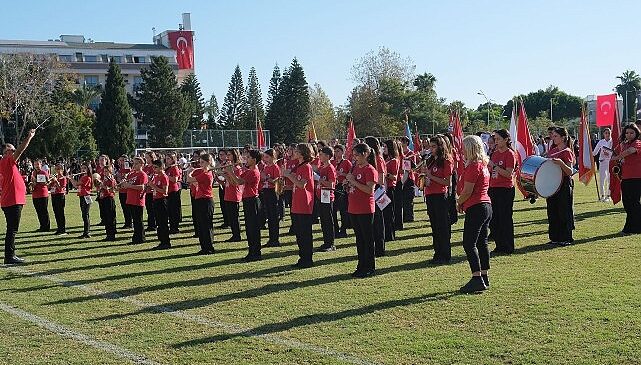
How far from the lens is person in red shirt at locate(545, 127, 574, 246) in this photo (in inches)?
481

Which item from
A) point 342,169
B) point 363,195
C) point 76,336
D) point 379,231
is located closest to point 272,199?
point 342,169

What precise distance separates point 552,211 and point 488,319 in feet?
18.7

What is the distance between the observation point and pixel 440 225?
36.2 ft

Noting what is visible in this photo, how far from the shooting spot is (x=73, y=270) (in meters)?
12.1

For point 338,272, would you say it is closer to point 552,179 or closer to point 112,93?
point 552,179

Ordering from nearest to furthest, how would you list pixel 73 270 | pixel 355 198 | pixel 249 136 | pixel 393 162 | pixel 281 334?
1. pixel 281 334
2. pixel 355 198
3. pixel 73 270
4. pixel 393 162
5. pixel 249 136

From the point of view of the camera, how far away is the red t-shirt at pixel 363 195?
10.2 meters

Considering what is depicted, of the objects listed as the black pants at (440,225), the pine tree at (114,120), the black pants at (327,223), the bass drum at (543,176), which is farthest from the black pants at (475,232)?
the pine tree at (114,120)

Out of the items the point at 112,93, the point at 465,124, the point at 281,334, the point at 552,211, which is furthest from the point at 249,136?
the point at 281,334

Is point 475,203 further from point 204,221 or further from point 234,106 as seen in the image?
point 234,106

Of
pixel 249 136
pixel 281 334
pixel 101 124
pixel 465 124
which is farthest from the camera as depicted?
pixel 465 124

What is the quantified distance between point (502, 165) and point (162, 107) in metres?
72.5

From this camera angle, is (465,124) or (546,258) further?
(465,124)

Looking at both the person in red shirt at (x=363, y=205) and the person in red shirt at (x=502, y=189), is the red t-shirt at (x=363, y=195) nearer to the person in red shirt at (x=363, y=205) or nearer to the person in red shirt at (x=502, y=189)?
the person in red shirt at (x=363, y=205)
